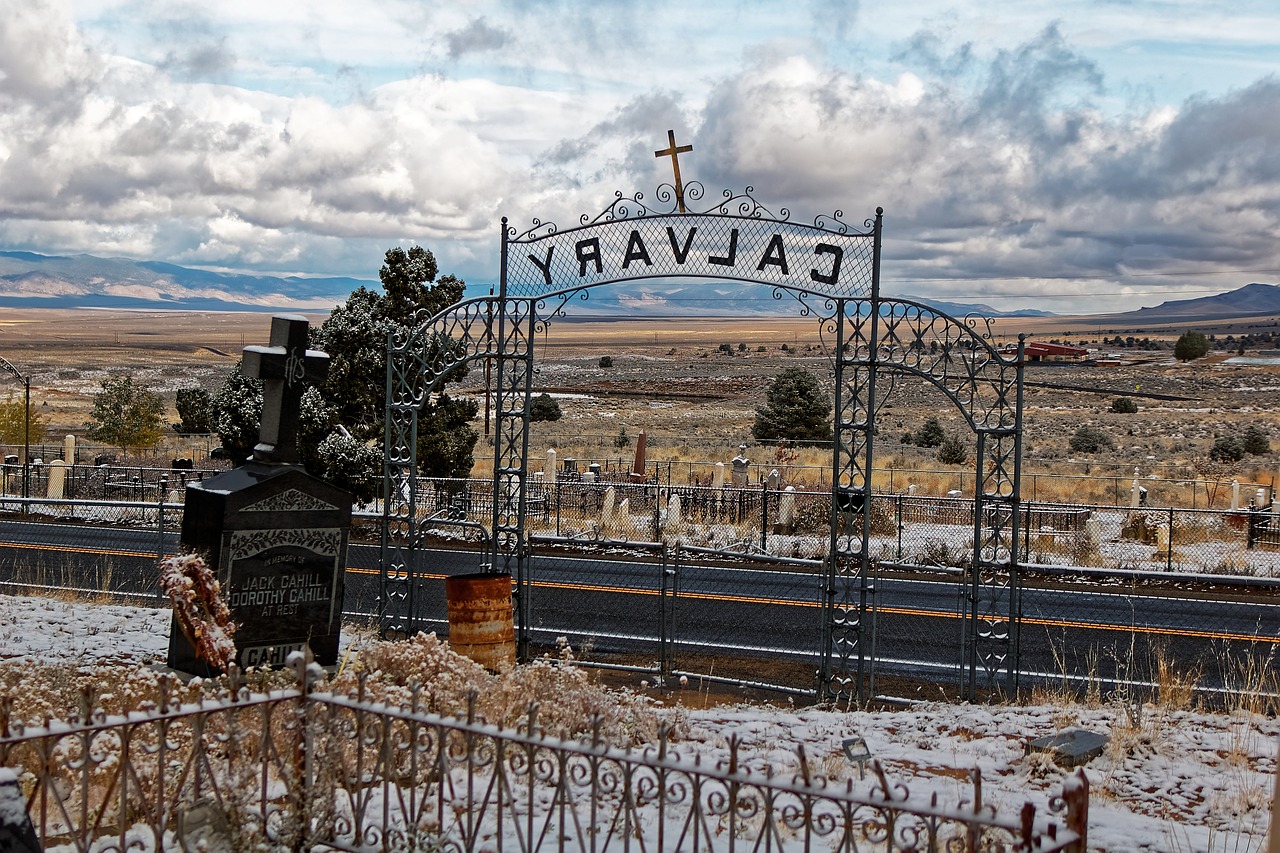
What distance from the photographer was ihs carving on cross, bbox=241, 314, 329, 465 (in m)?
11.1

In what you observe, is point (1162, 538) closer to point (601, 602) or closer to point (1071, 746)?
point (601, 602)

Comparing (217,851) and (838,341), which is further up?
(838,341)

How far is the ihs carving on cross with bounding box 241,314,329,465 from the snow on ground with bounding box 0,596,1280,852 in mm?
2369

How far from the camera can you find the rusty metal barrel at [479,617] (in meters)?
11.8

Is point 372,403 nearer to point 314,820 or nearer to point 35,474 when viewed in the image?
point 35,474


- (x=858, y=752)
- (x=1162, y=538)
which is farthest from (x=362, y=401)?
(x=858, y=752)

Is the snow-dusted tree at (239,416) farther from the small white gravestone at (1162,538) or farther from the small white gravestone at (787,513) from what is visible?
the small white gravestone at (1162,538)

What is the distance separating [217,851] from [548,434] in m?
46.6

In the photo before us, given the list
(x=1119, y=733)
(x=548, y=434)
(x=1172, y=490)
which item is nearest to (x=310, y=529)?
(x=1119, y=733)

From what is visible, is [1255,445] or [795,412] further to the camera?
[1255,445]

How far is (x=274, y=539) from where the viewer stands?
10.8m

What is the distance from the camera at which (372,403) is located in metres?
23.5

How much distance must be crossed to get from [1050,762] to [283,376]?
7.48 meters

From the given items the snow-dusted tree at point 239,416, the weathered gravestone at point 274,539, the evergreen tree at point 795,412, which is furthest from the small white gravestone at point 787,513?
the evergreen tree at point 795,412
